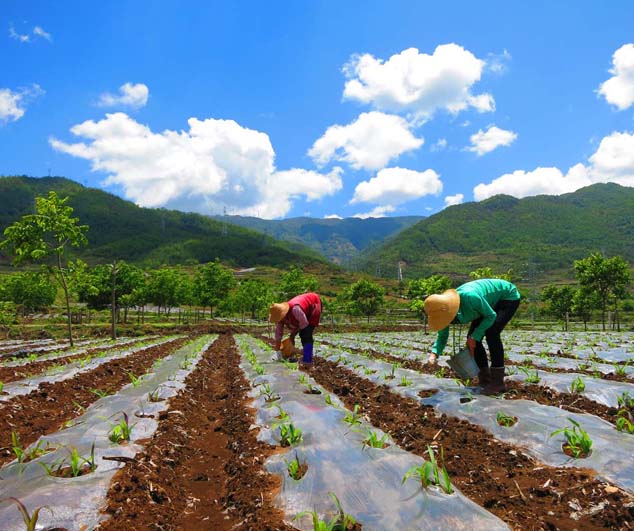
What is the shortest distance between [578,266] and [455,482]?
31.5 m

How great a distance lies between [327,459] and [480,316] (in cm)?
323

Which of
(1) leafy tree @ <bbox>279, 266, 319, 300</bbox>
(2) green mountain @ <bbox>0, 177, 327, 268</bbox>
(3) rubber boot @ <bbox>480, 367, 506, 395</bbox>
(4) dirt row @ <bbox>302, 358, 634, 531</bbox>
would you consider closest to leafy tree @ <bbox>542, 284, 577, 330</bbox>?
(1) leafy tree @ <bbox>279, 266, 319, 300</bbox>

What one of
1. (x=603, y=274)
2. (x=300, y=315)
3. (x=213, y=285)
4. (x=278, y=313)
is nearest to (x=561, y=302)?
(x=603, y=274)

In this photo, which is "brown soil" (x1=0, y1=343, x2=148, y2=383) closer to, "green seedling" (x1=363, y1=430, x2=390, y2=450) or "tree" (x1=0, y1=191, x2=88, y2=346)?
"tree" (x1=0, y1=191, x2=88, y2=346)

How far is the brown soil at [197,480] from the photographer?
2.83 meters

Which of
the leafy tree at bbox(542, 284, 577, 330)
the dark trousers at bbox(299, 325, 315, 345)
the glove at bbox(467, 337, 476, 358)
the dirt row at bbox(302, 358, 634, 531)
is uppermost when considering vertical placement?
the glove at bbox(467, 337, 476, 358)

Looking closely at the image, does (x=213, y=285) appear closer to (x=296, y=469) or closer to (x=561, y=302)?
(x=561, y=302)

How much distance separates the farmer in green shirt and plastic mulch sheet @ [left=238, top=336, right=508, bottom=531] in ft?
6.28

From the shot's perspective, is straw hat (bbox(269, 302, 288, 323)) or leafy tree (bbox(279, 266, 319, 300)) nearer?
straw hat (bbox(269, 302, 288, 323))

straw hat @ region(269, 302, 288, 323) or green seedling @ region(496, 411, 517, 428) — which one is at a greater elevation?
straw hat @ region(269, 302, 288, 323)

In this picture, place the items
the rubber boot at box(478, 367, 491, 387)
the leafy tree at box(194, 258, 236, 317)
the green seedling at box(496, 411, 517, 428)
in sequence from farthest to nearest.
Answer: the leafy tree at box(194, 258, 236, 317), the rubber boot at box(478, 367, 491, 387), the green seedling at box(496, 411, 517, 428)

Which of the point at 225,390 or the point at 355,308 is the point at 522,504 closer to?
the point at 225,390

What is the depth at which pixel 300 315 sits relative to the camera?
8.73m

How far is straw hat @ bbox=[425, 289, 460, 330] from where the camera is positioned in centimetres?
526
